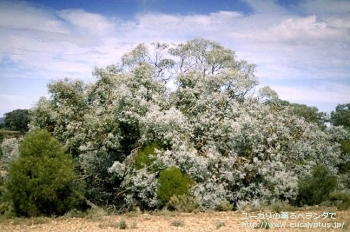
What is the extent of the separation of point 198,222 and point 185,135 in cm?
483

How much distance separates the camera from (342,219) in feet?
33.1

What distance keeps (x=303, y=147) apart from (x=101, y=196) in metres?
9.04

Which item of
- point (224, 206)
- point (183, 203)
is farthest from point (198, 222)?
point (224, 206)

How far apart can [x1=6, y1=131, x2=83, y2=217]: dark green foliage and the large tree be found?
2.61 meters

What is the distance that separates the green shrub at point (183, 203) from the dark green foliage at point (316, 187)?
3.89m

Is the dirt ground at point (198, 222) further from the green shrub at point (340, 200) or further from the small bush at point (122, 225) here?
the green shrub at point (340, 200)

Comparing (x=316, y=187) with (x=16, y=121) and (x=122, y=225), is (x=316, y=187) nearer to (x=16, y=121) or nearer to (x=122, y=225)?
(x=122, y=225)

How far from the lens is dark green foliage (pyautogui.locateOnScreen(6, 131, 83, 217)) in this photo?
1205 cm

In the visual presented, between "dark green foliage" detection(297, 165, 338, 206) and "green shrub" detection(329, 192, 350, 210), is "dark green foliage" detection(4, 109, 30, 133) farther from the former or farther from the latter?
"green shrub" detection(329, 192, 350, 210)

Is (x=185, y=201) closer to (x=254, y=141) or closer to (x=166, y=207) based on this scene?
(x=166, y=207)

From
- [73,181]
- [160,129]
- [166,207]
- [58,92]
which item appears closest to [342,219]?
[166,207]

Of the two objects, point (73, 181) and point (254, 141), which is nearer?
point (73, 181)

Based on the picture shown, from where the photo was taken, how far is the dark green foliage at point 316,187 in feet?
43.1

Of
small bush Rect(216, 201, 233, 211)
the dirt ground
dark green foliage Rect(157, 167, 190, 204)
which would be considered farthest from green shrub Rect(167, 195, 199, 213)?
small bush Rect(216, 201, 233, 211)
